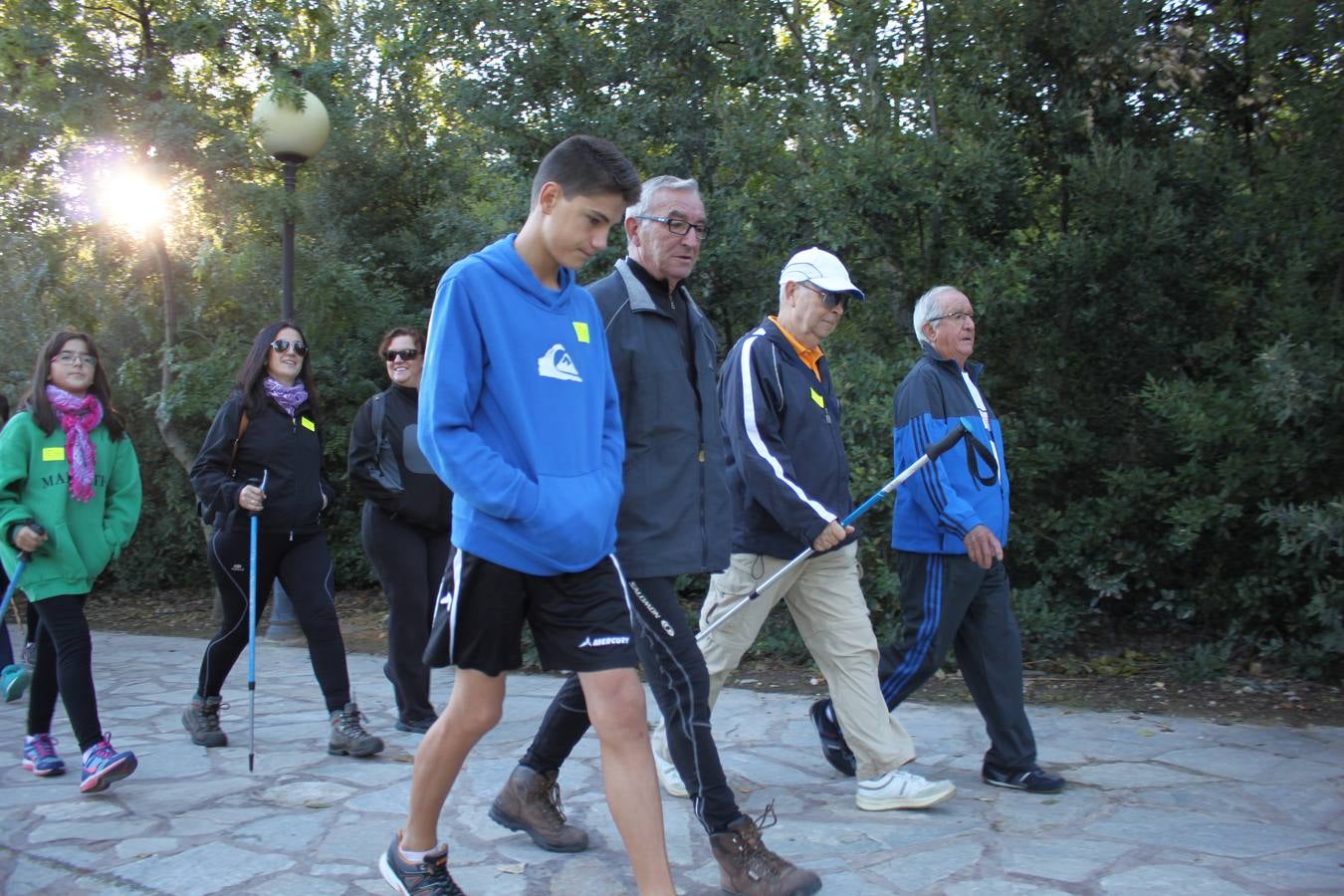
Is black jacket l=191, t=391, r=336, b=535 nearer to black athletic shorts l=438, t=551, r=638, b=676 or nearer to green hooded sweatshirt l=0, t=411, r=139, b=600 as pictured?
green hooded sweatshirt l=0, t=411, r=139, b=600

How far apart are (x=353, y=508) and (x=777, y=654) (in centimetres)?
562

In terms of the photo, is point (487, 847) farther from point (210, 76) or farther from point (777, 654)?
point (210, 76)

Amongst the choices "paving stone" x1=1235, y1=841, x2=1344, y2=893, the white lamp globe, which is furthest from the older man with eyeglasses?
the white lamp globe

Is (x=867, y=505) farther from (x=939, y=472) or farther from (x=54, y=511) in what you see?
(x=54, y=511)

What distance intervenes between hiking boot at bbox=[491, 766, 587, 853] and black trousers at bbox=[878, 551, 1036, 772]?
4.71ft

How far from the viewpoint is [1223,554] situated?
7027 mm

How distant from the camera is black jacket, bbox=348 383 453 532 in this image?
566cm

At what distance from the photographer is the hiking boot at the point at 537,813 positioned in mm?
3973

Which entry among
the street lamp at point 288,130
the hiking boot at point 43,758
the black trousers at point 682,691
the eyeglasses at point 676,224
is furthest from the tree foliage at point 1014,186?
the hiking boot at point 43,758

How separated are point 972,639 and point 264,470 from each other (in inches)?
127

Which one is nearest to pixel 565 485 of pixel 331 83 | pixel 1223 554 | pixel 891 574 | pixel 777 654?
pixel 891 574

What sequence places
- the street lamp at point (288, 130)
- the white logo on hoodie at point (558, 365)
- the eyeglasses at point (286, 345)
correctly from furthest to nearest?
the street lamp at point (288, 130), the eyeglasses at point (286, 345), the white logo on hoodie at point (558, 365)

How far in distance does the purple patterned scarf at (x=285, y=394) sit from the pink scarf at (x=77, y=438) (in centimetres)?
78

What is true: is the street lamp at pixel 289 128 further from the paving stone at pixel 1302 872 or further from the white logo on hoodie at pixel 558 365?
the paving stone at pixel 1302 872
